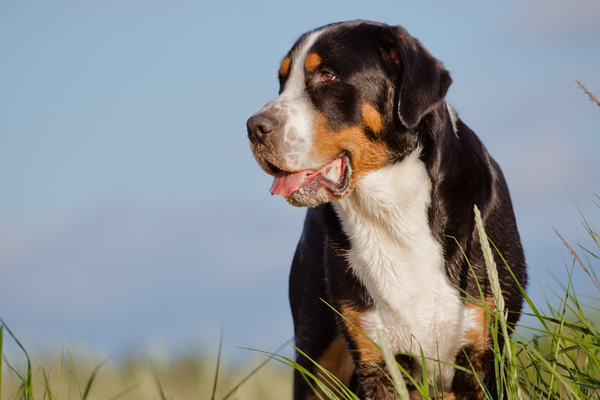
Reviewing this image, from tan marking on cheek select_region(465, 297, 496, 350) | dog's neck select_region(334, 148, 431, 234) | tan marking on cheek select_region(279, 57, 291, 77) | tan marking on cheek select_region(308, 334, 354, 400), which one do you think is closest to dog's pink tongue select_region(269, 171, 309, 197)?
dog's neck select_region(334, 148, 431, 234)

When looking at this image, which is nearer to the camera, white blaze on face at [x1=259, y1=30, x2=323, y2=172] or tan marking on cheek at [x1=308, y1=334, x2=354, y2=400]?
white blaze on face at [x1=259, y1=30, x2=323, y2=172]

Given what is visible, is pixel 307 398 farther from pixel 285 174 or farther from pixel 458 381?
pixel 285 174

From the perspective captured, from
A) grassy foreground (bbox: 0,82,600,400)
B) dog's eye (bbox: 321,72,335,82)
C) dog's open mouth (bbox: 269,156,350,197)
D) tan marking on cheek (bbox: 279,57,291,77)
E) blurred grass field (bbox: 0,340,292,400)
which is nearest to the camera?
grassy foreground (bbox: 0,82,600,400)

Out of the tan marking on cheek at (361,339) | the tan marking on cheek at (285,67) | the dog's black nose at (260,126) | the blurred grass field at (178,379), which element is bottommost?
the blurred grass field at (178,379)

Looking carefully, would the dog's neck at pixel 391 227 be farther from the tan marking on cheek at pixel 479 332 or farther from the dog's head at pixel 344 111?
the tan marking on cheek at pixel 479 332

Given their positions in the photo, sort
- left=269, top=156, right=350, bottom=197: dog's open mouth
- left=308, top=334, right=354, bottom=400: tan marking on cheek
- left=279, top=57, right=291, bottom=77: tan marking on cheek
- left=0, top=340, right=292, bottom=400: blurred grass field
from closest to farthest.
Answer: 1. left=269, top=156, right=350, bottom=197: dog's open mouth
2. left=279, top=57, right=291, bottom=77: tan marking on cheek
3. left=308, top=334, right=354, bottom=400: tan marking on cheek
4. left=0, top=340, right=292, bottom=400: blurred grass field

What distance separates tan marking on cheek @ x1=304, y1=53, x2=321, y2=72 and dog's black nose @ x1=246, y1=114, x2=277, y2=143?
0.42 metres

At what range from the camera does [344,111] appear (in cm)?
285

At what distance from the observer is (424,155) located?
283 centimetres

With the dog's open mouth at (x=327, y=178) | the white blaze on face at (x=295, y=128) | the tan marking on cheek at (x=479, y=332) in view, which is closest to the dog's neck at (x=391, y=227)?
the dog's open mouth at (x=327, y=178)

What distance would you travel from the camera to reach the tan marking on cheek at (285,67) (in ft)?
10.3

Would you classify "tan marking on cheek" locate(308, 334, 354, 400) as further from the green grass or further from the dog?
the dog

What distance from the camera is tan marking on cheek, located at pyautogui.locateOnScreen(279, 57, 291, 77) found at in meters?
3.14

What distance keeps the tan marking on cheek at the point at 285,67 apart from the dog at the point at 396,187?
0.21ft
